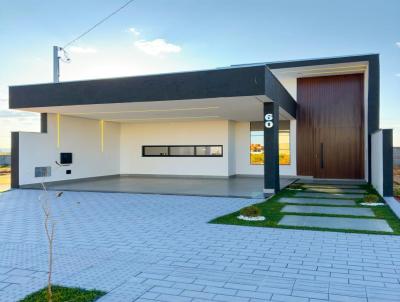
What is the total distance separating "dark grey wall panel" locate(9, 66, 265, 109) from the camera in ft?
37.2

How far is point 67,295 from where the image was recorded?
4074 mm

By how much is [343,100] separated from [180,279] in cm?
1755

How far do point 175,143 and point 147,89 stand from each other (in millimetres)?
8622

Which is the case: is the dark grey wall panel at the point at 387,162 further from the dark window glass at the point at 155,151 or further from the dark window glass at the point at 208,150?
the dark window glass at the point at 155,151

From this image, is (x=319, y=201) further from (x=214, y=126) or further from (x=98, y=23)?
(x=98, y=23)

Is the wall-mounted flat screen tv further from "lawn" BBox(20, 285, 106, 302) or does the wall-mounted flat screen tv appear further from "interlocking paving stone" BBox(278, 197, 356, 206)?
"lawn" BBox(20, 285, 106, 302)

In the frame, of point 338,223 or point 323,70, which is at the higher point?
point 323,70

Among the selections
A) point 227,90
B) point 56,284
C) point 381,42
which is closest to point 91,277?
point 56,284

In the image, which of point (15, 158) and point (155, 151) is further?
point (155, 151)

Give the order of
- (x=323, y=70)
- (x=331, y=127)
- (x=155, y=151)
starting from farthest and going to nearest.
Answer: (x=155, y=151) < (x=331, y=127) < (x=323, y=70)

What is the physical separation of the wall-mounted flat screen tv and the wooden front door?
11.8 metres

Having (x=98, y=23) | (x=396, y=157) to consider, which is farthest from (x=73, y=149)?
(x=396, y=157)

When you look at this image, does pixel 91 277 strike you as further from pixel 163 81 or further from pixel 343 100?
pixel 343 100

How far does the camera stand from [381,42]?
17.2 metres
